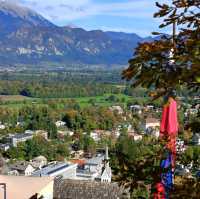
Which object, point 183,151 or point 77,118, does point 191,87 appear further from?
point 77,118

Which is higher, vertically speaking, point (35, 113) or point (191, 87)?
point (191, 87)

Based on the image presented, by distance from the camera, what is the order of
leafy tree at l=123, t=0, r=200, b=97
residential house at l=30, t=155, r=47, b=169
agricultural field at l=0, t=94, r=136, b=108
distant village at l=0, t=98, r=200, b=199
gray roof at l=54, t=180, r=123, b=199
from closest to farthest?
leafy tree at l=123, t=0, r=200, b=97, distant village at l=0, t=98, r=200, b=199, gray roof at l=54, t=180, r=123, b=199, residential house at l=30, t=155, r=47, b=169, agricultural field at l=0, t=94, r=136, b=108

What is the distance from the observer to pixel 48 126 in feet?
143

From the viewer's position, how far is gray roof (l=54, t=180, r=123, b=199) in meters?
12.7

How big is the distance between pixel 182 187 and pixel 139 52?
2.03 feet

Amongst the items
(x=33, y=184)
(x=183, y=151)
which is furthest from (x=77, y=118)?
(x=183, y=151)

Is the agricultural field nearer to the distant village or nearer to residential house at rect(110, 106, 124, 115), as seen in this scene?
residential house at rect(110, 106, 124, 115)

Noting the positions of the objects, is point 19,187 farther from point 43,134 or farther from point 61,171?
point 43,134

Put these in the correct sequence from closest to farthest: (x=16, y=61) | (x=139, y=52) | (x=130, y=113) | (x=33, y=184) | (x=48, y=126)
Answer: (x=139, y=52) → (x=33, y=184) → (x=48, y=126) → (x=130, y=113) → (x=16, y=61)

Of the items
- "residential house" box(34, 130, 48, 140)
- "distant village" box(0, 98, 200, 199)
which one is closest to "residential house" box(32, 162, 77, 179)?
"distant village" box(0, 98, 200, 199)

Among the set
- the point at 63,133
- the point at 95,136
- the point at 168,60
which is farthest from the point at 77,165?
the point at 168,60

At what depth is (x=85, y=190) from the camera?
512 inches

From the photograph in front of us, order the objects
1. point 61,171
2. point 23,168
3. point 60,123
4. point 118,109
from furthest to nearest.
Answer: point 118,109
point 60,123
point 23,168
point 61,171

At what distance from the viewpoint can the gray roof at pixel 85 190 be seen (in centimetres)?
1270
